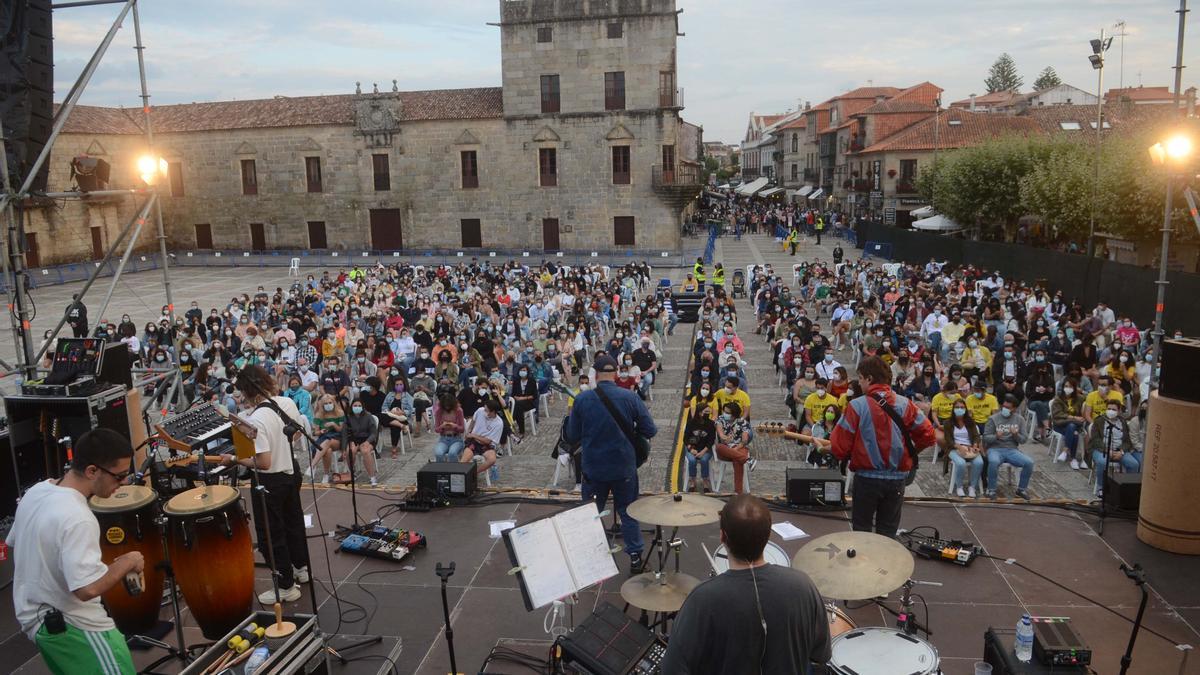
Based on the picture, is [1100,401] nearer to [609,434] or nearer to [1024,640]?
[1024,640]

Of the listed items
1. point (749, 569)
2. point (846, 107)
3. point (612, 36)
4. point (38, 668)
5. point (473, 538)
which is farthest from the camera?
point (846, 107)

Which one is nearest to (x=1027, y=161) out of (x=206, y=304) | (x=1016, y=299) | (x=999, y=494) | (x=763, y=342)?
(x=1016, y=299)

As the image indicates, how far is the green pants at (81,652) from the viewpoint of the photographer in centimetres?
411

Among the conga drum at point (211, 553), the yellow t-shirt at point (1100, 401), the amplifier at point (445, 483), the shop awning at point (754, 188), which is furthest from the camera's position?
the shop awning at point (754, 188)

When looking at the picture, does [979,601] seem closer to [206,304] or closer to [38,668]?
[38,668]

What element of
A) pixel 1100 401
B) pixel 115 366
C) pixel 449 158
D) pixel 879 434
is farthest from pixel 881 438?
pixel 449 158

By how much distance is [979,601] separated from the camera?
20.5 ft

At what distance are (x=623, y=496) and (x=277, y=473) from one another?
2816mm

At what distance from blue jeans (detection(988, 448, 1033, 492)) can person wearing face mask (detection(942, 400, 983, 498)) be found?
131mm

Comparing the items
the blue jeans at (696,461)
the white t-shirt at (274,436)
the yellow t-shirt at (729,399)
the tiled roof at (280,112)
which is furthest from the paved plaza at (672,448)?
the tiled roof at (280,112)

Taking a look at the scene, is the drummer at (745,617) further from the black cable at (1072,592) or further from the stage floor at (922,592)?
the black cable at (1072,592)

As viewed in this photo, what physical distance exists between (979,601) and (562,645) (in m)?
3.57

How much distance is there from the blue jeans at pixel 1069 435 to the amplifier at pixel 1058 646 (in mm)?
6875

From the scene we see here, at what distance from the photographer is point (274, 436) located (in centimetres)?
611
